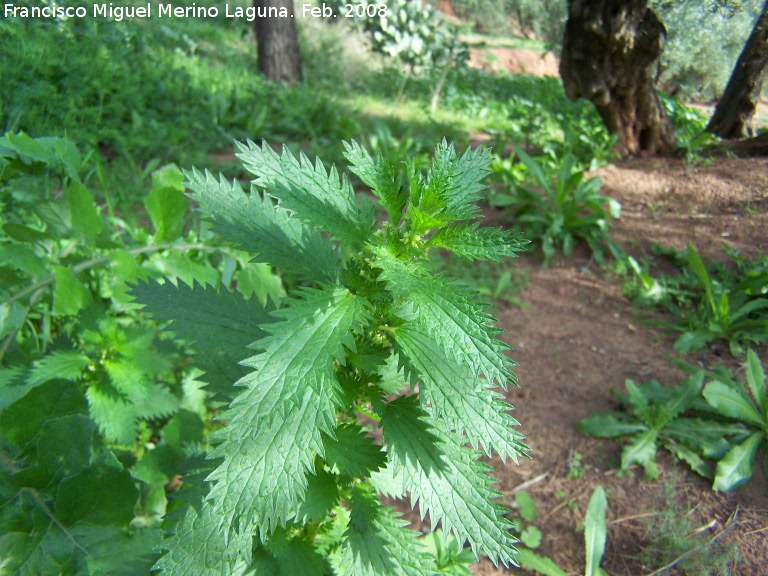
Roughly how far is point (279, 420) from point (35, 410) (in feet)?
2.62

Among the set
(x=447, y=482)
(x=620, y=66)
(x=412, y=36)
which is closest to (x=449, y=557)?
(x=447, y=482)

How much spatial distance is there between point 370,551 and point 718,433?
192 centimetres

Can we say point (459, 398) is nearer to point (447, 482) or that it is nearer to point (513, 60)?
point (447, 482)

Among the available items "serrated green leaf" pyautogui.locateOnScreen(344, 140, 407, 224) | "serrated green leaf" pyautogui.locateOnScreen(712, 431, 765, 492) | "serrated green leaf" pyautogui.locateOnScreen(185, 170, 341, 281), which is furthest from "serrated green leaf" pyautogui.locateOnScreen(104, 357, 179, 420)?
"serrated green leaf" pyautogui.locateOnScreen(712, 431, 765, 492)

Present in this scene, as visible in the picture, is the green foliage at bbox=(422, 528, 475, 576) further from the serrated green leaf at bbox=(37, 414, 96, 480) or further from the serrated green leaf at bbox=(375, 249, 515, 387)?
the serrated green leaf at bbox=(37, 414, 96, 480)

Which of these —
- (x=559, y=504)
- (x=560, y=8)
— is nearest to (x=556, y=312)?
(x=559, y=504)

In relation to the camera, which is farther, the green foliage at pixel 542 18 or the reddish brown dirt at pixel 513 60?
the reddish brown dirt at pixel 513 60

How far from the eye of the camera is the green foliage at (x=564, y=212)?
12.8 ft

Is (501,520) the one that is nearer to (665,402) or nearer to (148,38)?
(665,402)

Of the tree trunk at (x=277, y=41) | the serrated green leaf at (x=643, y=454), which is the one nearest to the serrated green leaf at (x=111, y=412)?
the serrated green leaf at (x=643, y=454)

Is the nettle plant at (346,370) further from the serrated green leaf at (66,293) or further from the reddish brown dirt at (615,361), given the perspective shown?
the serrated green leaf at (66,293)

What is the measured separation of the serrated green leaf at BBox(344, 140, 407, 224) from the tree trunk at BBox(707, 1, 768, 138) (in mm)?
3405

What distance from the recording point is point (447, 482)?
3.49 ft

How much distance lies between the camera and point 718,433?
2297 mm
